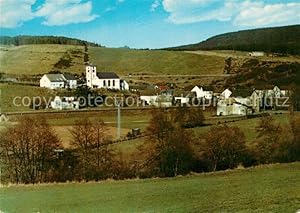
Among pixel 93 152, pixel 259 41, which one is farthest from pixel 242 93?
pixel 93 152

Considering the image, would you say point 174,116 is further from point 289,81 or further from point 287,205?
point 287,205

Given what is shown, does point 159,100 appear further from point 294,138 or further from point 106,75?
point 294,138

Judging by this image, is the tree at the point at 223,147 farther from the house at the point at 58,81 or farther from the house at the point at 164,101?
the house at the point at 58,81

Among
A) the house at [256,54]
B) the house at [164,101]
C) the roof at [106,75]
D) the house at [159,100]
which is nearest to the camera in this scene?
the roof at [106,75]

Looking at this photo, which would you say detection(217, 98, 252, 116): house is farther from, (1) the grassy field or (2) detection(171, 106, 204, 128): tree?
(1) the grassy field


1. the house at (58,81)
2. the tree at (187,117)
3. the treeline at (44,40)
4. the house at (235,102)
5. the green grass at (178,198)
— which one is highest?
the treeline at (44,40)

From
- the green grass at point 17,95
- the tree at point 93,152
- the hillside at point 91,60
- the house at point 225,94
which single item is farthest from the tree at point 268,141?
the green grass at point 17,95

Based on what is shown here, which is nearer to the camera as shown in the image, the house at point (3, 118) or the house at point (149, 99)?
the house at point (3, 118)
